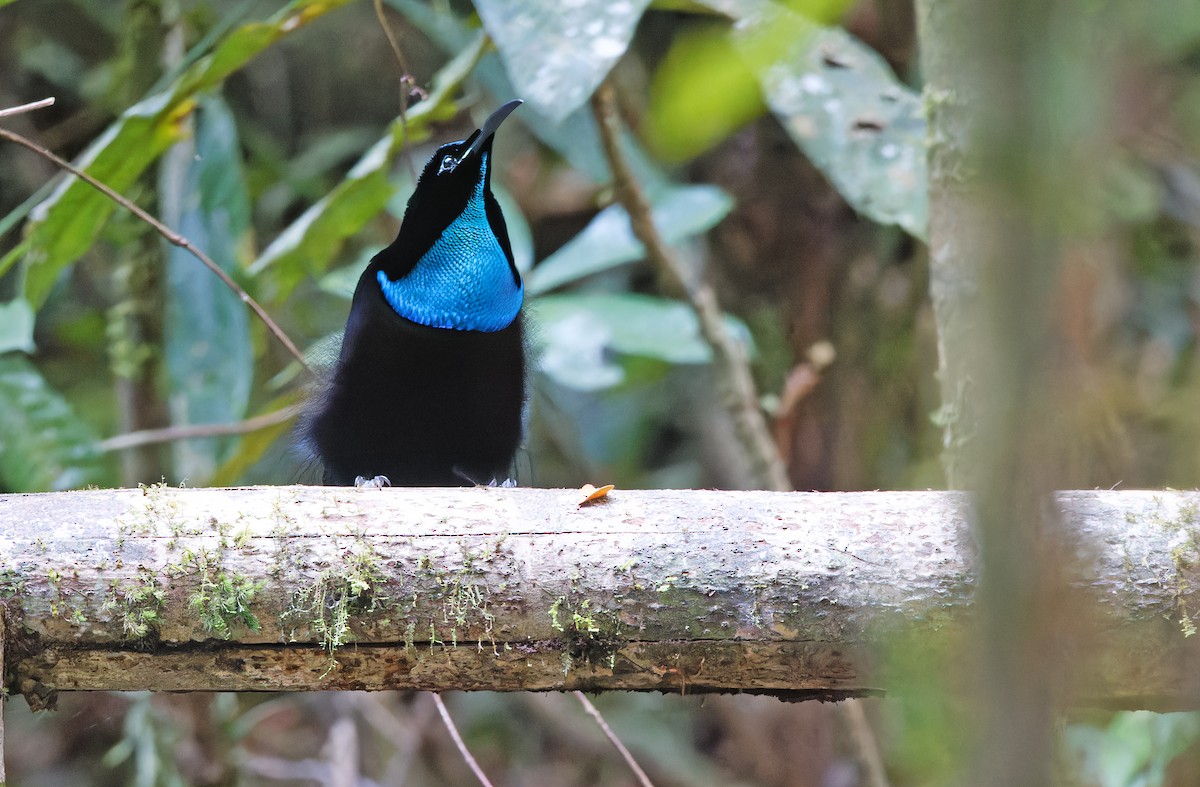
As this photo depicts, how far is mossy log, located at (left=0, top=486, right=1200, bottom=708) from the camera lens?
1554mm

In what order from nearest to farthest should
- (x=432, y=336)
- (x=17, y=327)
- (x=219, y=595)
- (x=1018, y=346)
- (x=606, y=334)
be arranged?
(x=1018, y=346)
(x=219, y=595)
(x=432, y=336)
(x=17, y=327)
(x=606, y=334)

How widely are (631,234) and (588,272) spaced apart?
446mm

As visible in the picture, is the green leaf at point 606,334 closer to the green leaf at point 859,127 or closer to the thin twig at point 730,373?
the thin twig at point 730,373

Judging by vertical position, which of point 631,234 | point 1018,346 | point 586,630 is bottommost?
point 631,234

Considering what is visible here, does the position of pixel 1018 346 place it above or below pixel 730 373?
above

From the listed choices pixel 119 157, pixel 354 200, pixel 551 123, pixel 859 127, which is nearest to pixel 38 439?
pixel 119 157

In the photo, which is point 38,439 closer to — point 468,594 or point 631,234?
point 631,234

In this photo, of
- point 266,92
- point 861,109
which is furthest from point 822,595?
point 266,92

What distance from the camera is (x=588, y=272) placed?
412cm

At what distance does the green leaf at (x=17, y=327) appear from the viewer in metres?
2.69

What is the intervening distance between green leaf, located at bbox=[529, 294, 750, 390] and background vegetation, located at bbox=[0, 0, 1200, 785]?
1 cm

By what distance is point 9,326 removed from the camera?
9.03 ft

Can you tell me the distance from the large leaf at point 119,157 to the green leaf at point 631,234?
1.09m

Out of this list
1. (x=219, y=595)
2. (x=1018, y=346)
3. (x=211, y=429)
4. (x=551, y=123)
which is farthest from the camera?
(x=551, y=123)
